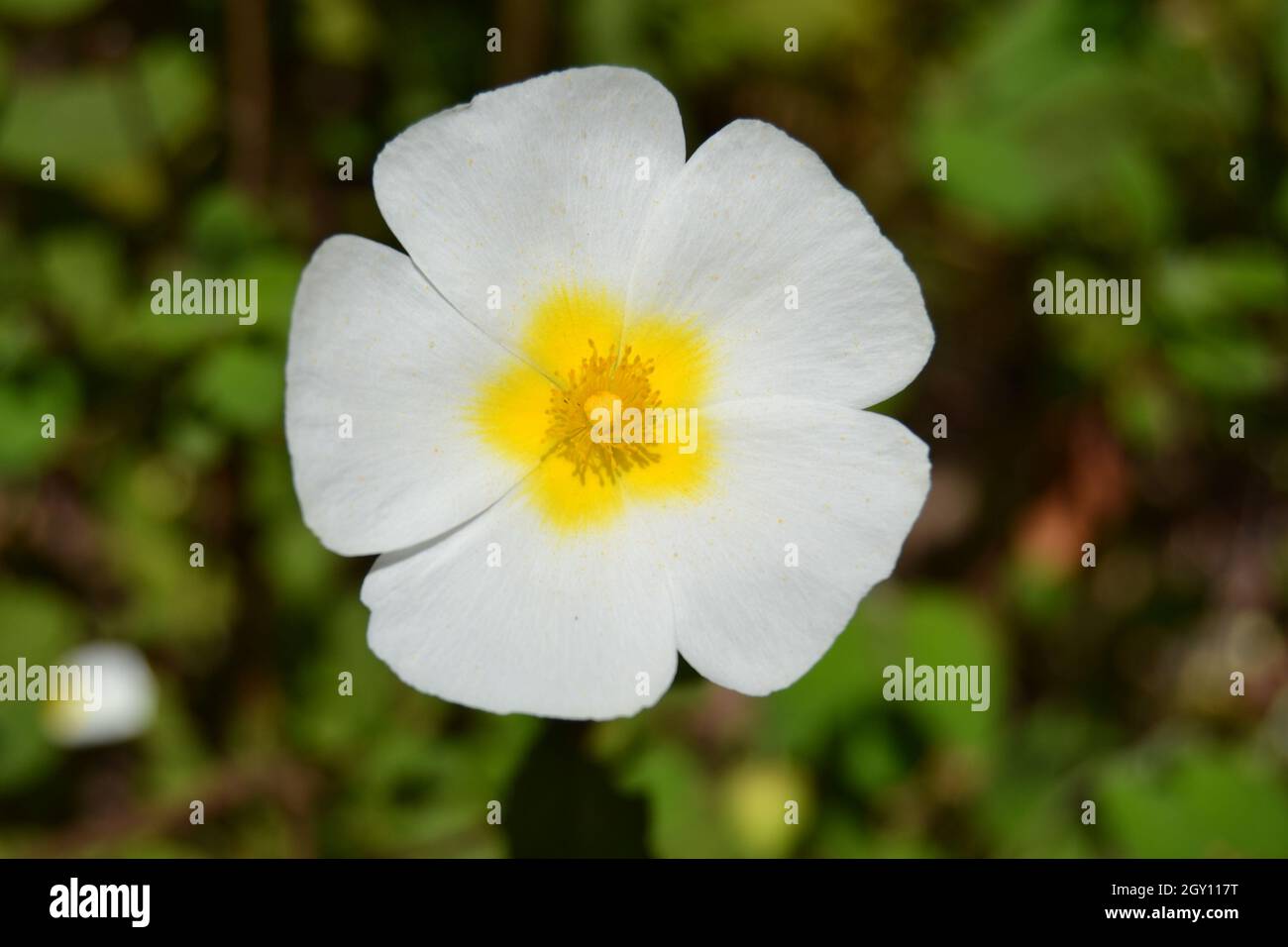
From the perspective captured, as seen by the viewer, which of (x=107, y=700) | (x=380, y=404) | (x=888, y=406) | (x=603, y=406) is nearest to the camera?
(x=380, y=404)

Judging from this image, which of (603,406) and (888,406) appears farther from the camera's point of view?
(888,406)

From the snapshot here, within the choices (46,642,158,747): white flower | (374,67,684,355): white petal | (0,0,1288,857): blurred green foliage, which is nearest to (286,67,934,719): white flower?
(374,67,684,355): white petal

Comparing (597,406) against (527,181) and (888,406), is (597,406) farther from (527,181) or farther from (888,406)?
(888,406)

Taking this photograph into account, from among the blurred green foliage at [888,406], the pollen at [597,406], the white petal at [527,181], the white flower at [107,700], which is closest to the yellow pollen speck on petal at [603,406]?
the pollen at [597,406]

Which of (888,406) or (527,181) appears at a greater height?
(527,181)

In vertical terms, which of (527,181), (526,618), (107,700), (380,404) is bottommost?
(107,700)

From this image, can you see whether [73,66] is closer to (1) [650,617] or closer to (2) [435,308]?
(2) [435,308]

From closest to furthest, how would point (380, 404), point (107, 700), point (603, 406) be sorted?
1. point (380, 404)
2. point (603, 406)
3. point (107, 700)

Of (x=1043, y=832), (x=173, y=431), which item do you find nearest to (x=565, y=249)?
(x=173, y=431)

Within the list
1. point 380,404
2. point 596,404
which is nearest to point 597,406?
point 596,404
